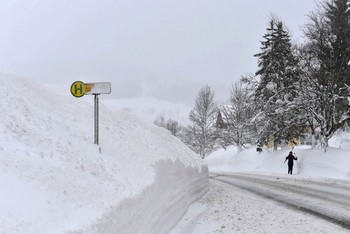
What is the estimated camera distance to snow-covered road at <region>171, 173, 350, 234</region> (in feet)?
23.4

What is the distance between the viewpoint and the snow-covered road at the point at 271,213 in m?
7.13

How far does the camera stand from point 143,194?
5410mm

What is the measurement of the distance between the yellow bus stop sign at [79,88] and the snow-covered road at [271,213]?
3106 millimetres

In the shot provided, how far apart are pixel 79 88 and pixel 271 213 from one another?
526cm

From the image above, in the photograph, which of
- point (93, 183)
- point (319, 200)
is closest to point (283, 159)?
point (319, 200)

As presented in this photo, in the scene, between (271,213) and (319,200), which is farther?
(319,200)

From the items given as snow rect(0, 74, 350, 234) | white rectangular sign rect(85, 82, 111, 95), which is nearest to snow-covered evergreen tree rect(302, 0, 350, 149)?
snow rect(0, 74, 350, 234)

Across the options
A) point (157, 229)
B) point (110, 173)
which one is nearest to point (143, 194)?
point (110, 173)

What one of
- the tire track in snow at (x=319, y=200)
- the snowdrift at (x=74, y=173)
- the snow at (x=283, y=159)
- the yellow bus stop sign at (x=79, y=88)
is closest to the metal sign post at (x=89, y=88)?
the yellow bus stop sign at (x=79, y=88)

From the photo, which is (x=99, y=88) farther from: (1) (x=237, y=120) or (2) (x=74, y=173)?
(1) (x=237, y=120)

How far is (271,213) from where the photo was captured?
8648mm

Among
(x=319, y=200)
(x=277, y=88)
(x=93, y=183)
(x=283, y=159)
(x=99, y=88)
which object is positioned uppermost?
(x=277, y=88)

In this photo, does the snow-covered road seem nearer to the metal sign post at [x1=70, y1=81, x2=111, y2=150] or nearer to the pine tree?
the metal sign post at [x1=70, y1=81, x2=111, y2=150]

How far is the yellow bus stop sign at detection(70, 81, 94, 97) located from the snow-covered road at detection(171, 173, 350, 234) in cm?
311
